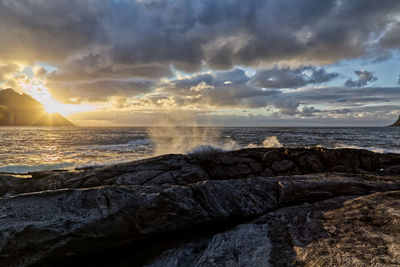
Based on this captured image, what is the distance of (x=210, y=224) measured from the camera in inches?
181

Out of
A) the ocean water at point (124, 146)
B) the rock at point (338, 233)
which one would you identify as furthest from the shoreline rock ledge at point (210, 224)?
the ocean water at point (124, 146)

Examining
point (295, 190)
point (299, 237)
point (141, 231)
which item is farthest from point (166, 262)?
point (295, 190)

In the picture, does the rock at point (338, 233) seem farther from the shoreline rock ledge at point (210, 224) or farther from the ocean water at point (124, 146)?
the ocean water at point (124, 146)

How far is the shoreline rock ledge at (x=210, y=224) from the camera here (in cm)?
325

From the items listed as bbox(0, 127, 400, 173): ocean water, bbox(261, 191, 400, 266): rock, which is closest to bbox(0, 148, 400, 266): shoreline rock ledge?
bbox(261, 191, 400, 266): rock

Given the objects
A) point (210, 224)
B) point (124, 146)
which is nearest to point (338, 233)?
point (210, 224)

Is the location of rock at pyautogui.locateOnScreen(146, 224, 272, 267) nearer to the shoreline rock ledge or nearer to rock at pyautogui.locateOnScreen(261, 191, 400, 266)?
the shoreline rock ledge

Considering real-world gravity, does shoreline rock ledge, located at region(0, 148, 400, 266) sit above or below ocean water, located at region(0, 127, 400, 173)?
above

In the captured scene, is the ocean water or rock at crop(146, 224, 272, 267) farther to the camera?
the ocean water

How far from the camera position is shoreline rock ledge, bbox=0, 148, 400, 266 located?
3250 mm

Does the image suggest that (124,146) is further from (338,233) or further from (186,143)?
(338,233)

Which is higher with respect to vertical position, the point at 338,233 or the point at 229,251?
the point at 338,233

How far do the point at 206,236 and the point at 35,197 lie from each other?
12.1 feet

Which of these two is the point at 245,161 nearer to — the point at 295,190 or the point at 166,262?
the point at 295,190
